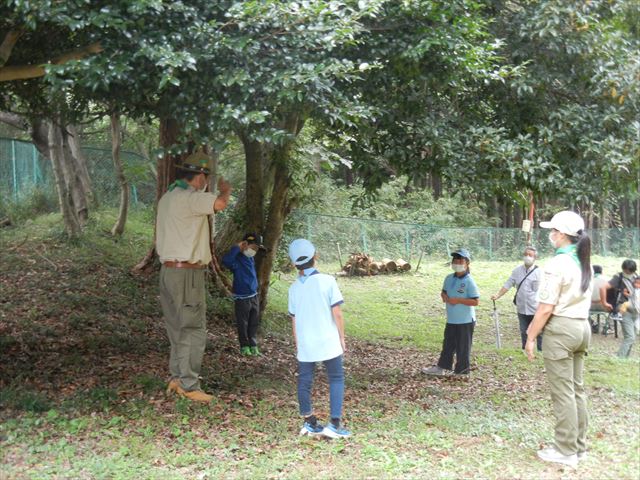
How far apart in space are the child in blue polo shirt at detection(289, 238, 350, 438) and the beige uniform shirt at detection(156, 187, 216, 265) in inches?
45.5

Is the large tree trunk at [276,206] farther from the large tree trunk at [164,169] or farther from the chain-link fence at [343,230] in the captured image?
the chain-link fence at [343,230]

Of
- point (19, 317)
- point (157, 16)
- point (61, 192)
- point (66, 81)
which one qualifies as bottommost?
point (19, 317)

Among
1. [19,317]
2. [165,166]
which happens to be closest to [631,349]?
[165,166]

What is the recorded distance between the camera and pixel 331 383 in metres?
5.87

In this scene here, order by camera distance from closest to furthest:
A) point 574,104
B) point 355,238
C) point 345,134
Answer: point 574,104, point 345,134, point 355,238

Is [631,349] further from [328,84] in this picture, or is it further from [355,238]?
[355,238]

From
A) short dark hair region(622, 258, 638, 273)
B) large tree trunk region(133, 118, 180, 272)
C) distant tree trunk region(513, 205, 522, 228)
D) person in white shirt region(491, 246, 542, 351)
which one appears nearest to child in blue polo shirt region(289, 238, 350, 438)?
large tree trunk region(133, 118, 180, 272)

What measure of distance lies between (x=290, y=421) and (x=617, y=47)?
17.9ft

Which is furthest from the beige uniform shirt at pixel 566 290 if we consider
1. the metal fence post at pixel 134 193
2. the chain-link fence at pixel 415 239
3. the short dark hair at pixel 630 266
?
the chain-link fence at pixel 415 239

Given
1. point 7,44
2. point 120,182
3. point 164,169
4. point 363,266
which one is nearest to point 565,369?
point 7,44

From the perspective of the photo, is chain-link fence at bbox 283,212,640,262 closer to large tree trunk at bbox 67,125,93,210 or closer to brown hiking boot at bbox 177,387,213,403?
large tree trunk at bbox 67,125,93,210

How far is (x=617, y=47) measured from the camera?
307 inches

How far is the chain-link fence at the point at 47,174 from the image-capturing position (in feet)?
52.2

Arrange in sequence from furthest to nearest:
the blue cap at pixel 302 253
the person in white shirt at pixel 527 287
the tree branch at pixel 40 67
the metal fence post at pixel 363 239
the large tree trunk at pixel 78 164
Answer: the metal fence post at pixel 363 239 < the large tree trunk at pixel 78 164 < the person in white shirt at pixel 527 287 < the blue cap at pixel 302 253 < the tree branch at pixel 40 67
